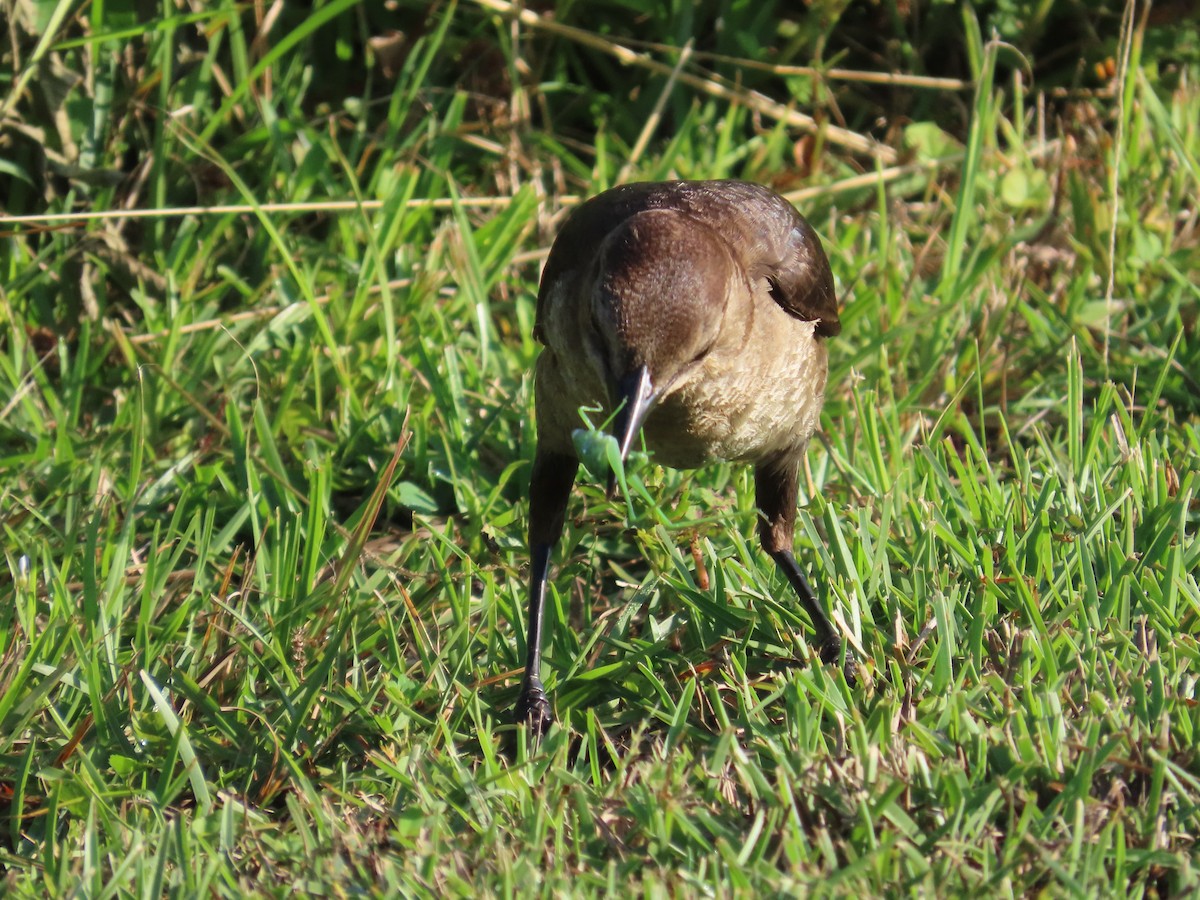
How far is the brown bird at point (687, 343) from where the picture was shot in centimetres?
288

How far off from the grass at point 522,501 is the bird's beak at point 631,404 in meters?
0.12

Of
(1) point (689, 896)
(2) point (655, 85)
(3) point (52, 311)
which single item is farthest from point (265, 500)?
(2) point (655, 85)

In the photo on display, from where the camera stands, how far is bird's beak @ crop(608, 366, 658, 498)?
2.71 m

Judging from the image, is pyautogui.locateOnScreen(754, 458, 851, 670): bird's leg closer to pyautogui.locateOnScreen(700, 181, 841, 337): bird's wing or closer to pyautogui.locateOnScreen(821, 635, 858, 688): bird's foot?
pyautogui.locateOnScreen(821, 635, 858, 688): bird's foot

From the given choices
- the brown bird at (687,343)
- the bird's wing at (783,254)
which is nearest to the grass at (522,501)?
the brown bird at (687,343)

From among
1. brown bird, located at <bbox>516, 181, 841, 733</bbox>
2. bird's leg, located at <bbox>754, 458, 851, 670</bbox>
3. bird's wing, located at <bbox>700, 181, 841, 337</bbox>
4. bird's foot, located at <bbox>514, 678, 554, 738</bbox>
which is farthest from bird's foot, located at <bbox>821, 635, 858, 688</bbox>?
bird's wing, located at <bbox>700, 181, 841, 337</bbox>

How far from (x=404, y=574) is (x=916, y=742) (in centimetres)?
142

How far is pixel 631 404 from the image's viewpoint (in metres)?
2.77

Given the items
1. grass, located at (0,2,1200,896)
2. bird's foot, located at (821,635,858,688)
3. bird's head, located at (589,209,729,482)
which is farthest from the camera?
bird's foot, located at (821,635,858,688)

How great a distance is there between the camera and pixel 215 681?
3.27 m

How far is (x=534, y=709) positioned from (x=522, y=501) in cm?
101

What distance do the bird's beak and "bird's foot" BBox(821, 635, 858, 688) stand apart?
2.52 ft

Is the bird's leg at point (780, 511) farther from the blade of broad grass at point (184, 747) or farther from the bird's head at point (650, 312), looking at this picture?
the blade of broad grass at point (184, 747)

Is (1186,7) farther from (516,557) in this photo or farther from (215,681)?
(215,681)
